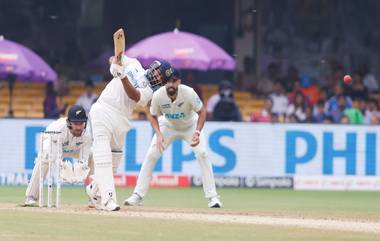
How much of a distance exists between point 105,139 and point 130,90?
69cm

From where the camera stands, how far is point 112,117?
15430 millimetres

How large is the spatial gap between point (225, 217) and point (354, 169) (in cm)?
927


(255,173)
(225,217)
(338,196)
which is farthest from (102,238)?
(255,173)

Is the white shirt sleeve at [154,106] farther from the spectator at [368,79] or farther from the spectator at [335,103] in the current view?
the spectator at [368,79]

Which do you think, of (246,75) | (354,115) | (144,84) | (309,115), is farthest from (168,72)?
(246,75)

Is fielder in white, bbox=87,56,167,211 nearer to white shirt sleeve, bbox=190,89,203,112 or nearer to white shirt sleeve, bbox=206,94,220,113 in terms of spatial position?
white shirt sleeve, bbox=190,89,203,112

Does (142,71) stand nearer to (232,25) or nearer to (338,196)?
(338,196)

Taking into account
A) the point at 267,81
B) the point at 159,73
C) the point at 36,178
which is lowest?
the point at 36,178

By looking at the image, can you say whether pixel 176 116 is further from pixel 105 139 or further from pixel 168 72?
pixel 105 139

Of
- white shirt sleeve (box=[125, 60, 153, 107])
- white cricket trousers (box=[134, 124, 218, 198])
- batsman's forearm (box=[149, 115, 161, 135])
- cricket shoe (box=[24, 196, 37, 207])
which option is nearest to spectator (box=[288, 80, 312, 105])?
white cricket trousers (box=[134, 124, 218, 198])

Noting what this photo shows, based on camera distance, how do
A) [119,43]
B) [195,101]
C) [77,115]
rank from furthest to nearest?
[195,101]
[77,115]
[119,43]

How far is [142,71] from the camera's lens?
15602mm

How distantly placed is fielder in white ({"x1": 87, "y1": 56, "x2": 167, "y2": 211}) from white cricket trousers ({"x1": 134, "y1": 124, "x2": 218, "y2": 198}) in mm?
1902

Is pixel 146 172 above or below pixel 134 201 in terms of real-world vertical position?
above
